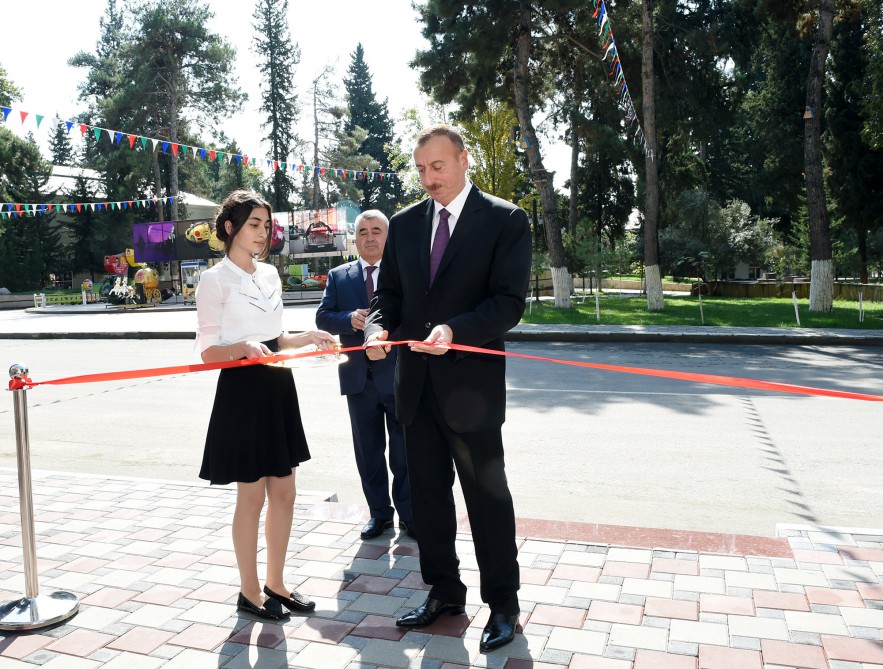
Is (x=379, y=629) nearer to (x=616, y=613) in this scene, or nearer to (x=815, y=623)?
(x=616, y=613)

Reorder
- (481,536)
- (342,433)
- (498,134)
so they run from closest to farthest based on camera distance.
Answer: (481,536)
(342,433)
(498,134)

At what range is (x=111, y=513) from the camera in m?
4.85

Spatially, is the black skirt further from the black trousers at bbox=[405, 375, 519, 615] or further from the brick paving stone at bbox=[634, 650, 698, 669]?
the brick paving stone at bbox=[634, 650, 698, 669]

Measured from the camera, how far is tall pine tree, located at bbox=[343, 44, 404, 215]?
242 ft

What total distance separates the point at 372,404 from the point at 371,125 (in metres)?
76.7

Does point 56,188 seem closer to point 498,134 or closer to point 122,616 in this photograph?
point 498,134

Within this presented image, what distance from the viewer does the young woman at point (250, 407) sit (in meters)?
3.35

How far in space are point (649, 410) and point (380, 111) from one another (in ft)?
246

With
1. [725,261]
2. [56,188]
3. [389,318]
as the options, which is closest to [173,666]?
[389,318]

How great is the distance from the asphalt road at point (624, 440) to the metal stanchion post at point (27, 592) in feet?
7.58

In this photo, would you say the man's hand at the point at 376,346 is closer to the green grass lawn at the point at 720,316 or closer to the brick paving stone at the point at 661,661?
the brick paving stone at the point at 661,661

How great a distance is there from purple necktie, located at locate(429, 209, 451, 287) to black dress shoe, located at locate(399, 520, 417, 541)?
175cm

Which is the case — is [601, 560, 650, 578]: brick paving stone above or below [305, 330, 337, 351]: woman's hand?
below

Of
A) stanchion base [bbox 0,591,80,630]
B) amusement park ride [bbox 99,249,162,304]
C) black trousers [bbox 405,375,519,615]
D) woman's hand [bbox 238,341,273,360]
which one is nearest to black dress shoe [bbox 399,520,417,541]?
black trousers [bbox 405,375,519,615]
